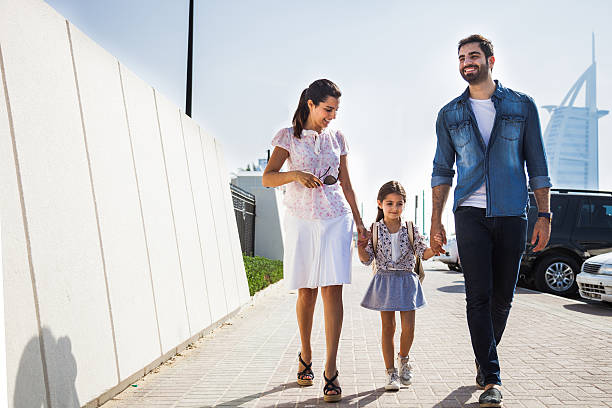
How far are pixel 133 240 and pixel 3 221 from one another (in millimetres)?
1820

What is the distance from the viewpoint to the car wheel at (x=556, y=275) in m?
12.1

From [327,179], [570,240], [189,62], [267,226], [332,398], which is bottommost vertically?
[267,226]

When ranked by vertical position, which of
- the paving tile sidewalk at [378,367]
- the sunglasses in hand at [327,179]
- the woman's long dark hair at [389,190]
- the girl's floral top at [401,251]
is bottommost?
the paving tile sidewalk at [378,367]

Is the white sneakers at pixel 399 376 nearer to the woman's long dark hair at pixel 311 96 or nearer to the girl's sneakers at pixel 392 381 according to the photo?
the girl's sneakers at pixel 392 381

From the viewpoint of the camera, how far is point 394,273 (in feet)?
14.7

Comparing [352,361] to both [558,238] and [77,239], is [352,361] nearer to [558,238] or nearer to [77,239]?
[77,239]

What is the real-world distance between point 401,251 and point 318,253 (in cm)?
69

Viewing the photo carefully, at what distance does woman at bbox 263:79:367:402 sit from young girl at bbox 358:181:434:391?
0.71ft

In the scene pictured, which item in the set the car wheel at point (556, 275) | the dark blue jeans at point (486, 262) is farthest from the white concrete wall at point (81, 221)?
the car wheel at point (556, 275)

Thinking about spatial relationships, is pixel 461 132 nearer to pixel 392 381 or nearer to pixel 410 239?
pixel 410 239

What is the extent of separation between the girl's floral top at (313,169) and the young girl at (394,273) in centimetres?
37

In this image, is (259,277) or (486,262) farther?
(259,277)

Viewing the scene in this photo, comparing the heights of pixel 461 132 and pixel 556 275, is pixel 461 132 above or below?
above

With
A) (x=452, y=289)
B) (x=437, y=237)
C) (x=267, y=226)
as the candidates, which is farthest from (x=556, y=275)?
(x=267, y=226)
